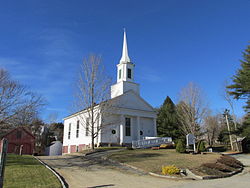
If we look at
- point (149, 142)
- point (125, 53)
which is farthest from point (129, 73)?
point (149, 142)

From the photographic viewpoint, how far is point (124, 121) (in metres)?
31.7

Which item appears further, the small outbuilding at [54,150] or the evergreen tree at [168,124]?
the small outbuilding at [54,150]

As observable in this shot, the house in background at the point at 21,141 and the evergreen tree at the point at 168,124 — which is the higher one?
the evergreen tree at the point at 168,124

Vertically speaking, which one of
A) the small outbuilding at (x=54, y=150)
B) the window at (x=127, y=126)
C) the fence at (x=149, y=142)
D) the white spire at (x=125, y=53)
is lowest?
the small outbuilding at (x=54, y=150)

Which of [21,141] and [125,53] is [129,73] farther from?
[21,141]

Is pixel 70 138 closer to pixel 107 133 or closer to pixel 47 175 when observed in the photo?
pixel 107 133

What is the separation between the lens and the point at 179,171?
12.7 m

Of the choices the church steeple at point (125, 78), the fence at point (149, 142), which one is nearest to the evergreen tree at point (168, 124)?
the church steeple at point (125, 78)

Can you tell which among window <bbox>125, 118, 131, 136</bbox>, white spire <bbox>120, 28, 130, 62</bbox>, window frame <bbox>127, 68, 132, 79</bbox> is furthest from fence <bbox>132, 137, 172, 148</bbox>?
white spire <bbox>120, 28, 130, 62</bbox>

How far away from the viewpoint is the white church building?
100ft

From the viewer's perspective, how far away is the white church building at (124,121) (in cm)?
3055

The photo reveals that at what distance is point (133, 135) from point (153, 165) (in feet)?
58.0

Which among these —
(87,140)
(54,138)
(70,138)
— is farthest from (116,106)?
(54,138)

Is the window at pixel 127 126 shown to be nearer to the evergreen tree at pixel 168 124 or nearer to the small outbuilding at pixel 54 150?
the evergreen tree at pixel 168 124
